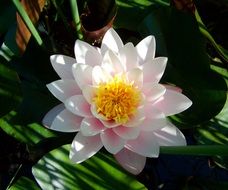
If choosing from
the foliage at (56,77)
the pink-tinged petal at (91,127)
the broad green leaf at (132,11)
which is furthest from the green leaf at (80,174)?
the broad green leaf at (132,11)

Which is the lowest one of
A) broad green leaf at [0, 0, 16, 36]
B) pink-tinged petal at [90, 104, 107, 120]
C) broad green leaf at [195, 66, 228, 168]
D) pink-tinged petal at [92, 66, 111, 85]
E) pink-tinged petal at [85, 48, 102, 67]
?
broad green leaf at [195, 66, 228, 168]

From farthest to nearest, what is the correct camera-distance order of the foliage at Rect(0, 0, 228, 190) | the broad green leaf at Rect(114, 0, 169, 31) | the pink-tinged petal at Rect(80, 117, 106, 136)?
the broad green leaf at Rect(114, 0, 169, 31), the foliage at Rect(0, 0, 228, 190), the pink-tinged petal at Rect(80, 117, 106, 136)

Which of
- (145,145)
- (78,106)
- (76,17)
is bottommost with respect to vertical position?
(145,145)

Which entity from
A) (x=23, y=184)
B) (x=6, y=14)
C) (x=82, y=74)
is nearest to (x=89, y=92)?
(x=82, y=74)

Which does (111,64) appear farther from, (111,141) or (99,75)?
(111,141)

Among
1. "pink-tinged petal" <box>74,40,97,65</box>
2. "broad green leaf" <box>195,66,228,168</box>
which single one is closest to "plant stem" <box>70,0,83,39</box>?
"pink-tinged petal" <box>74,40,97,65</box>

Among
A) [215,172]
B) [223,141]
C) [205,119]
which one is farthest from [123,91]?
[215,172]

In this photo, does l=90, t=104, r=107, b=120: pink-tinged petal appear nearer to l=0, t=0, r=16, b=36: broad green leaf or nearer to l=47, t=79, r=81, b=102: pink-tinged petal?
l=47, t=79, r=81, b=102: pink-tinged petal

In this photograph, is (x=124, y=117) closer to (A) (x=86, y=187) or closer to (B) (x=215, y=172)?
(A) (x=86, y=187)
